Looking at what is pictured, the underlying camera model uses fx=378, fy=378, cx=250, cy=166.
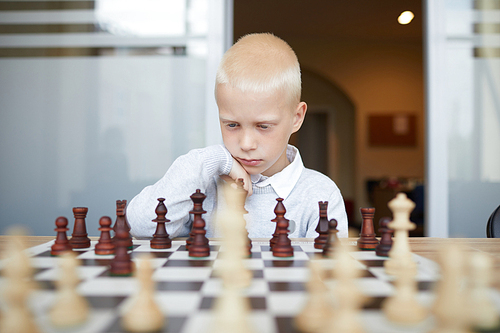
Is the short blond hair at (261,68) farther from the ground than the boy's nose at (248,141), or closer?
farther from the ground

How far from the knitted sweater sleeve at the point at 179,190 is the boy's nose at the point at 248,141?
107mm

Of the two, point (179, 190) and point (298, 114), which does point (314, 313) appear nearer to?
point (179, 190)

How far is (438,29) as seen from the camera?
2.20 meters

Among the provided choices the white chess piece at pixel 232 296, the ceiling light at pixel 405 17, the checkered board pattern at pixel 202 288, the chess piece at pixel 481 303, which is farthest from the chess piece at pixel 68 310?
the ceiling light at pixel 405 17

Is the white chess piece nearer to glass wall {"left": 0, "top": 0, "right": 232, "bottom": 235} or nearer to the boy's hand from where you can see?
the boy's hand

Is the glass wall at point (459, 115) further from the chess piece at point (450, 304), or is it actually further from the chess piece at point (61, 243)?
the chess piece at point (61, 243)

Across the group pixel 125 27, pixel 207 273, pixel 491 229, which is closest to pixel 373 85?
pixel 125 27

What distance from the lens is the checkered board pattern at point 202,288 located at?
0.44m

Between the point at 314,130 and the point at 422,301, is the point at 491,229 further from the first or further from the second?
the point at 314,130

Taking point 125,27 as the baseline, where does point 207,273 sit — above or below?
below

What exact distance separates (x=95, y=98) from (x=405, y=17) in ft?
15.5

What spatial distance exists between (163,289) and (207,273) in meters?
0.10

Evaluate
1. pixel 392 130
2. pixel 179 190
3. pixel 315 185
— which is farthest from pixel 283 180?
pixel 392 130

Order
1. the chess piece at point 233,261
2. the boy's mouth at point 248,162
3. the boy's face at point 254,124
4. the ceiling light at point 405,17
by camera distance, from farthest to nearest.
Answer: the ceiling light at point 405,17, the boy's mouth at point 248,162, the boy's face at point 254,124, the chess piece at point 233,261
